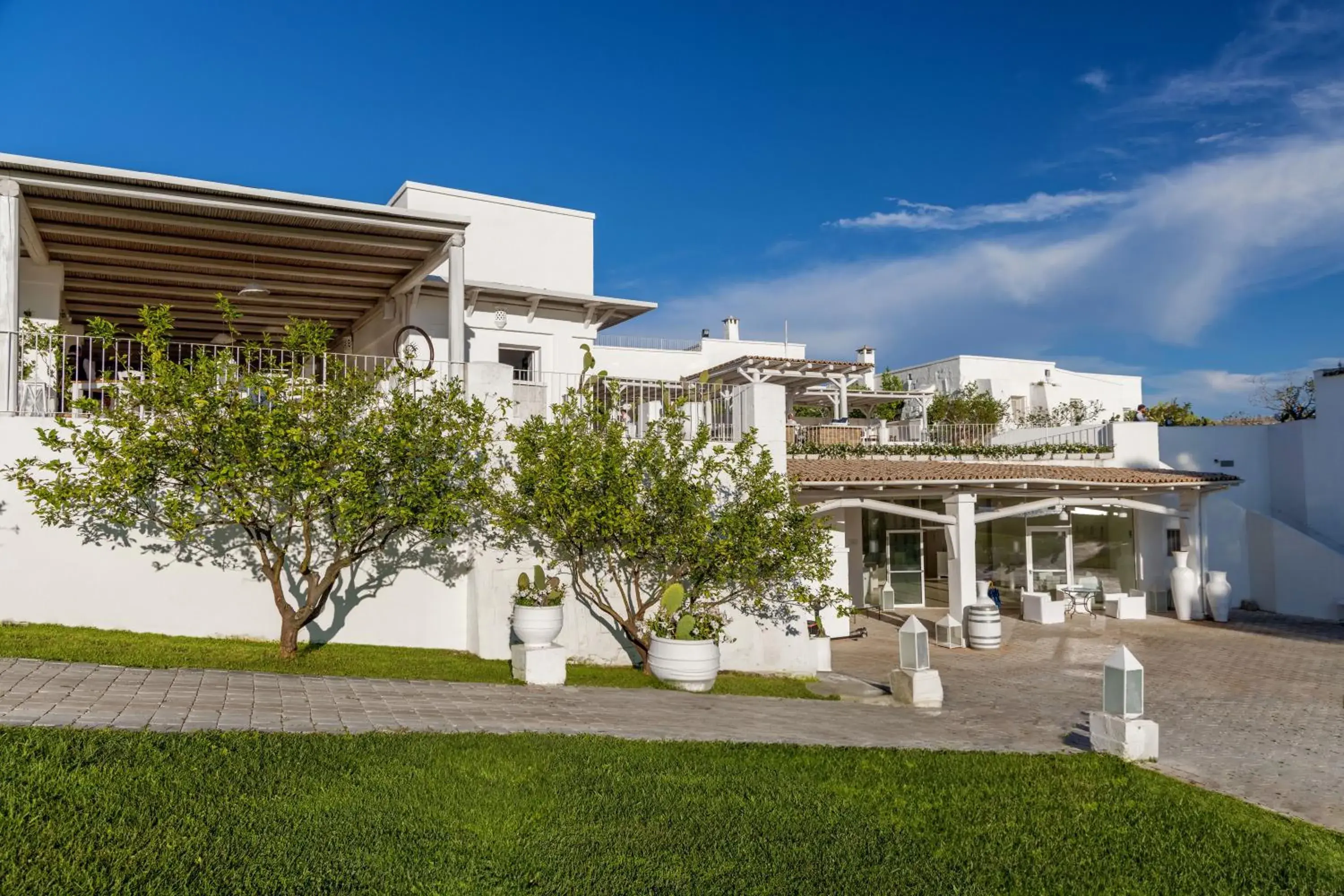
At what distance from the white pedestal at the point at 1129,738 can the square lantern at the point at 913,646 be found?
267 centimetres

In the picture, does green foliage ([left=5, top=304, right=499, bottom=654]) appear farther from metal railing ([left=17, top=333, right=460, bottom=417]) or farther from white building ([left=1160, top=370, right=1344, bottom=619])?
white building ([left=1160, top=370, right=1344, bottom=619])

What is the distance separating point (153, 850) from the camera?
4.52 m

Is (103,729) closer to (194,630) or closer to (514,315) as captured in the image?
(194,630)

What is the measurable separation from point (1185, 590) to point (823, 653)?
36.0 ft

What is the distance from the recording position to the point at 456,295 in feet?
42.8

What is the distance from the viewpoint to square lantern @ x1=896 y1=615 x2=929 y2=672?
1111 cm

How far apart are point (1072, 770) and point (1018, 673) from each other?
6339mm

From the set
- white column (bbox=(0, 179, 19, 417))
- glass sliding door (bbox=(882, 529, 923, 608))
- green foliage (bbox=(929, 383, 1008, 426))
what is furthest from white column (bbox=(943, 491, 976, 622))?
green foliage (bbox=(929, 383, 1008, 426))

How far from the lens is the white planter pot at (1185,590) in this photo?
1977cm

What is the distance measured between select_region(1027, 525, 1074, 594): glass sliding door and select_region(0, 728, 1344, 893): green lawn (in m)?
15.2

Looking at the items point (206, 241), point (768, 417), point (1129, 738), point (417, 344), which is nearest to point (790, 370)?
point (417, 344)

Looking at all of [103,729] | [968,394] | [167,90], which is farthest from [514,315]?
[968,394]

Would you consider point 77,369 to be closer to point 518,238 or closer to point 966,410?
point 518,238

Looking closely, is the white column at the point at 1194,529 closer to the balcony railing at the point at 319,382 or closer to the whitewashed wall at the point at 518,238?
the balcony railing at the point at 319,382
